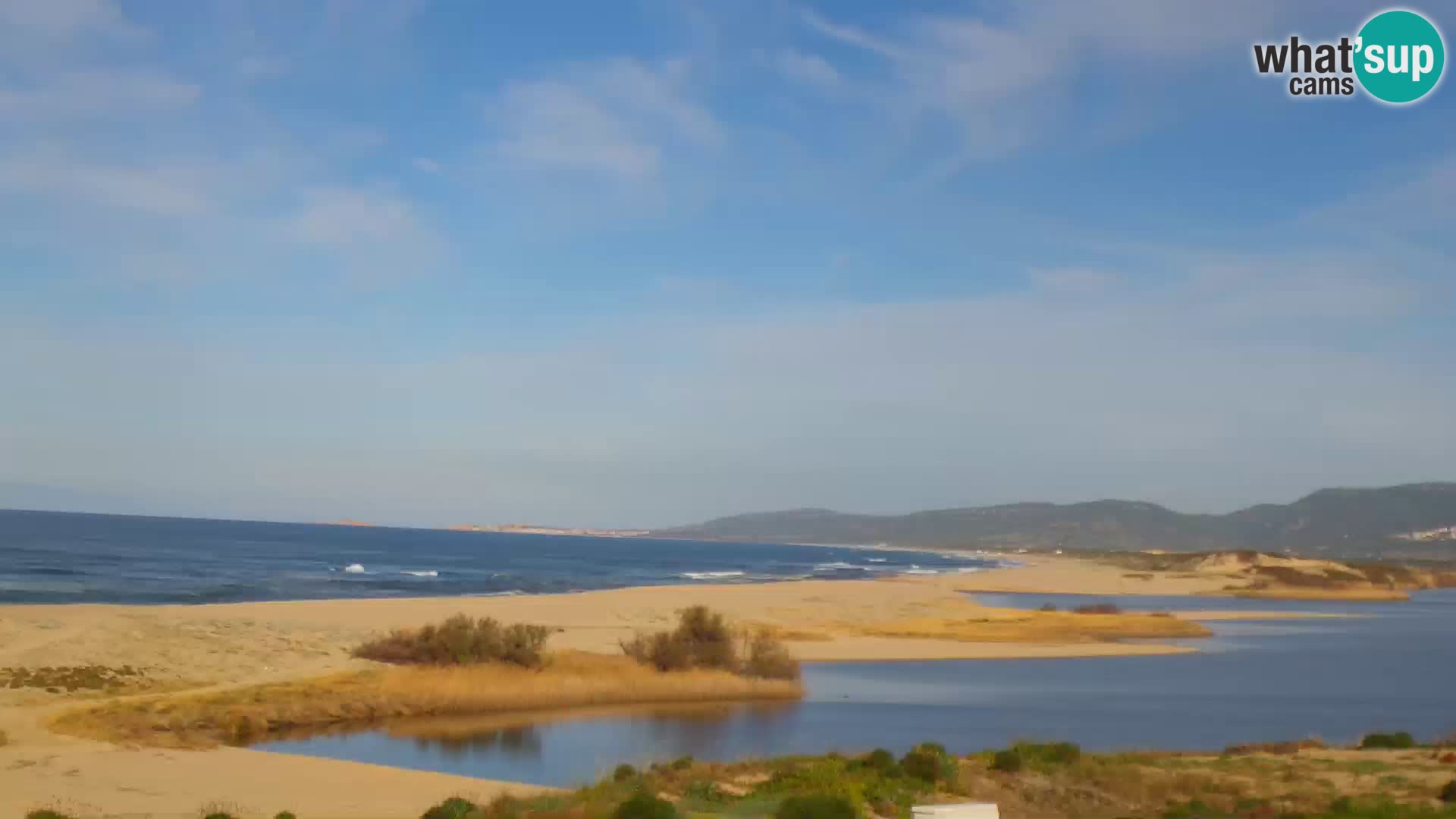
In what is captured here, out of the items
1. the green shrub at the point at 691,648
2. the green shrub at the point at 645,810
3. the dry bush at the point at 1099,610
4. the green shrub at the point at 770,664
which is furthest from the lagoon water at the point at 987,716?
the dry bush at the point at 1099,610

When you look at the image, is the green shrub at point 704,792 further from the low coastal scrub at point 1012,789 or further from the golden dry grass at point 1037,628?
the golden dry grass at point 1037,628

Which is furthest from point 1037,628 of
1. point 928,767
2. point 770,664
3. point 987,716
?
point 928,767

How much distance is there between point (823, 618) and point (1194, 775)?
35860 millimetres

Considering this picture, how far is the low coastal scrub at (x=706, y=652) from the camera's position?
1292 inches

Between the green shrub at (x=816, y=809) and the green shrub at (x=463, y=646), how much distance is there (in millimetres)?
18026

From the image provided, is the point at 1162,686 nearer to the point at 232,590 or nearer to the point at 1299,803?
the point at 1299,803

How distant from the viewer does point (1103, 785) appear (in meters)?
17.4

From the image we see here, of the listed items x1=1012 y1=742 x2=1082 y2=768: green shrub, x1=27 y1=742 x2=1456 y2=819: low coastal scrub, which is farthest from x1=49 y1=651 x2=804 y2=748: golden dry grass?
x1=1012 y1=742 x2=1082 y2=768: green shrub

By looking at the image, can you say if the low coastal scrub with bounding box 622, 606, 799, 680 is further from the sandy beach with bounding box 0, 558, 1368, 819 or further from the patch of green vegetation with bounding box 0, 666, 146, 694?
the patch of green vegetation with bounding box 0, 666, 146, 694

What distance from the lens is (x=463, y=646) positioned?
31.1m

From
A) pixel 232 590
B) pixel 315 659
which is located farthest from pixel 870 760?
pixel 232 590

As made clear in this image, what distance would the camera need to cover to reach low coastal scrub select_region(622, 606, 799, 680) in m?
32.8

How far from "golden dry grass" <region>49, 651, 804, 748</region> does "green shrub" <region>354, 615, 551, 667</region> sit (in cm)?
58

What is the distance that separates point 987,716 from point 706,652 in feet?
25.0
